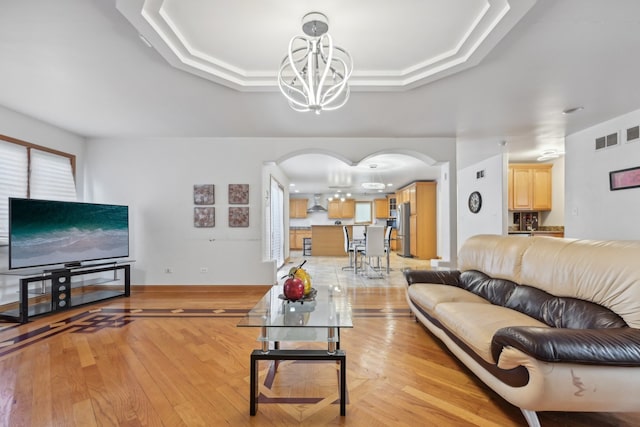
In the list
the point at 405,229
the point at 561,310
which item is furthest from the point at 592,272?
the point at 405,229

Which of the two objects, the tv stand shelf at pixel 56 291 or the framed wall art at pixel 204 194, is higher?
the framed wall art at pixel 204 194

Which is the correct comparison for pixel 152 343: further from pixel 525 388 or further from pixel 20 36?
pixel 525 388

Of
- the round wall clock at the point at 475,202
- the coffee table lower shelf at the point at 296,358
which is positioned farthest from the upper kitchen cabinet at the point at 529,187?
the coffee table lower shelf at the point at 296,358

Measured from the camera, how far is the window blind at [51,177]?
4.13 meters

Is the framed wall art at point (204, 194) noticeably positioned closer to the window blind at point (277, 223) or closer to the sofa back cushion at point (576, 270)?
the window blind at point (277, 223)

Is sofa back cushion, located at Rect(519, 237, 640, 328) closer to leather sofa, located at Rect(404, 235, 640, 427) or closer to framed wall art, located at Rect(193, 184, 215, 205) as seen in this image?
leather sofa, located at Rect(404, 235, 640, 427)

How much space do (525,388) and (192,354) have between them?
2373 mm

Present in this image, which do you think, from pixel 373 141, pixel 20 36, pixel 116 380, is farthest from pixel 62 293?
pixel 373 141

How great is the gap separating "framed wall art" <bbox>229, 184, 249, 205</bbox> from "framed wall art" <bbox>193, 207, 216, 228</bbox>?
363 millimetres

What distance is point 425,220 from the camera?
8.80 m

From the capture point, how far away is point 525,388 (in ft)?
4.83

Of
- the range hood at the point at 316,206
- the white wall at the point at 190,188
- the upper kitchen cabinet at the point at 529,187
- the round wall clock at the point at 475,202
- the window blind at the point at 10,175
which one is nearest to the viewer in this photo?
the window blind at the point at 10,175

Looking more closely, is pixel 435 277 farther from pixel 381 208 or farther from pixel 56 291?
pixel 381 208

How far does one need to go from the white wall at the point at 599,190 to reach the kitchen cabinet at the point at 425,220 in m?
3.90
